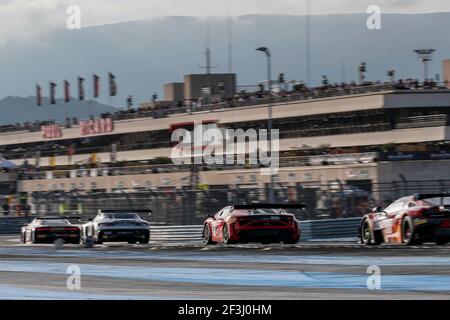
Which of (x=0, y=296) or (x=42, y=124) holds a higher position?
(x=42, y=124)

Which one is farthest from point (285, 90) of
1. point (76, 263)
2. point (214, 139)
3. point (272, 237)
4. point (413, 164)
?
point (76, 263)

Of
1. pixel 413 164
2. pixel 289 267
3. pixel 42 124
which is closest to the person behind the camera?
pixel 289 267

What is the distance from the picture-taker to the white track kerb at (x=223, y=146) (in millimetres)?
77000

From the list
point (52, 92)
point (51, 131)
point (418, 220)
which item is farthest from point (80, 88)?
point (418, 220)

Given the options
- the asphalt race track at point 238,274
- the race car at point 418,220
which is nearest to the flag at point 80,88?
the asphalt race track at point 238,274

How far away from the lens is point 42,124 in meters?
104

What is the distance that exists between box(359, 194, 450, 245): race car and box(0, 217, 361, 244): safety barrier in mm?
8938

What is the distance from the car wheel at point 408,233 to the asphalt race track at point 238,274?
0.25 m

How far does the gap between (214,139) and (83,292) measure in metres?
69.5

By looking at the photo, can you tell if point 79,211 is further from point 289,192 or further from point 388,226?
point 388,226

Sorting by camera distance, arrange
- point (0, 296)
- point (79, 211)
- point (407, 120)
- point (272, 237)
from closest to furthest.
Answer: point (0, 296) → point (272, 237) → point (79, 211) → point (407, 120)

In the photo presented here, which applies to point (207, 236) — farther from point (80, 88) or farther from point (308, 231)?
point (80, 88)

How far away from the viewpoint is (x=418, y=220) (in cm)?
2183

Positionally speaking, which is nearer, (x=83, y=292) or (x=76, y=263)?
(x=83, y=292)
